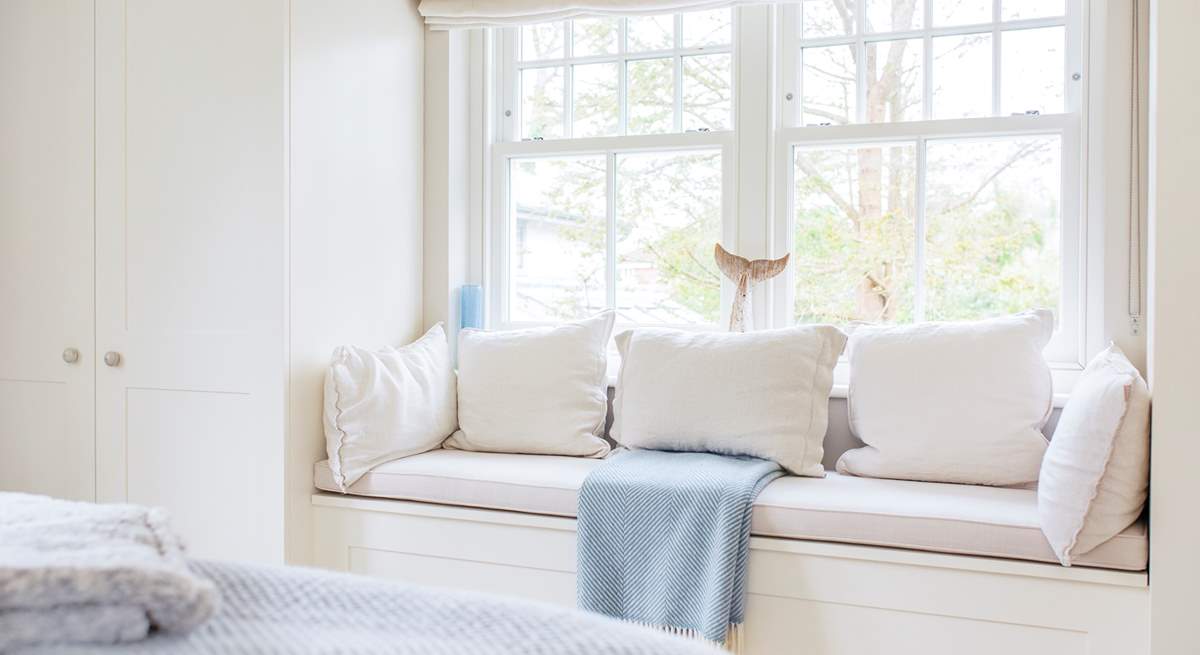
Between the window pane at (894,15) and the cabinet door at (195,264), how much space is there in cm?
167

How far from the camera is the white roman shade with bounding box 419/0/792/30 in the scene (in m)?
2.68

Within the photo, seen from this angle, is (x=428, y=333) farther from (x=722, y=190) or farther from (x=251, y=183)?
(x=722, y=190)

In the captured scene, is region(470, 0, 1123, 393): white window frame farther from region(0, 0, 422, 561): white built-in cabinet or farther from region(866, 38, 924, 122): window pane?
region(0, 0, 422, 561): white built-in cabinet

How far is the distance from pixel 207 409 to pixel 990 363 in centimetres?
201

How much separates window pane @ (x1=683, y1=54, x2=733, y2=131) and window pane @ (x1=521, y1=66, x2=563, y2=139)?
1.44ft

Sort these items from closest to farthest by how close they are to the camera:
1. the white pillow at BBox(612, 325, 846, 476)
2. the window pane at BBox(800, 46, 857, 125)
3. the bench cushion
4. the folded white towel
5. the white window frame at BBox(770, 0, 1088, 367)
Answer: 1. the folded white towel
2. the bench cushion
3. the white pillow at BBox(612, 325, 846, 476)
4. the white window frame at BBox(770, 0, 1088, 367)
5. the window pane at BBox(800, 46, 857, 125)

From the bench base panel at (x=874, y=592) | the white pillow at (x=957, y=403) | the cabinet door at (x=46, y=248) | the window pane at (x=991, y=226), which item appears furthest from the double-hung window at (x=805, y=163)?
the cabinet door at (x=46, y=248)

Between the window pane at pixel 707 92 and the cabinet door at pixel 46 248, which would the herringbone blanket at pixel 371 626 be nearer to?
the cabinet door at pixel 46 248

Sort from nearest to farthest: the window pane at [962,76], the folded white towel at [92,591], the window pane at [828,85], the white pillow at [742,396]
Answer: the folded white towel at [92,591] → the white pillow at [742,396] → the window pane at [962,76] → the window pane at [828,85]

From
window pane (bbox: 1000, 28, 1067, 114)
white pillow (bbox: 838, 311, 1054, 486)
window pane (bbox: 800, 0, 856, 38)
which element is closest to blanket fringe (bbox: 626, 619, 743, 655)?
white pillow (bbox: 838, 311, 1054, 486)

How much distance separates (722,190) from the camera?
2.73 m

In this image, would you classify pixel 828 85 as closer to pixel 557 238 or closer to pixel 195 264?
pixel 557 238

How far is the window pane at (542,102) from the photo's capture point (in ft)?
9.71

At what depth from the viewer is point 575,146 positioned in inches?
114
